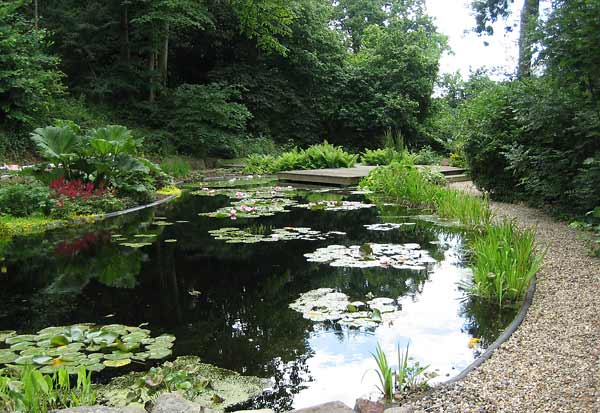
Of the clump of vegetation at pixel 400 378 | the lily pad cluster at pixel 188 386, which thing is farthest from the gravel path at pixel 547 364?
the lily pad cluster at pixel 188 386

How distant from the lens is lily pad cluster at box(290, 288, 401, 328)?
345 cm

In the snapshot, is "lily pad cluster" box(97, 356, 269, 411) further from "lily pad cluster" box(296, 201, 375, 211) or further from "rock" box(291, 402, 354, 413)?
"lily pad cluster" box(296, 201, 375, 211)

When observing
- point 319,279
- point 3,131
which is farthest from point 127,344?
point 3,131

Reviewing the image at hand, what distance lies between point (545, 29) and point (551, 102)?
0.95 metres

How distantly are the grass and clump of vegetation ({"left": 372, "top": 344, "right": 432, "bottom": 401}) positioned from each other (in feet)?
4.32

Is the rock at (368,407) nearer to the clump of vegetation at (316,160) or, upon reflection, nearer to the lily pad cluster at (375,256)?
the lily pad cluster at (375,256)

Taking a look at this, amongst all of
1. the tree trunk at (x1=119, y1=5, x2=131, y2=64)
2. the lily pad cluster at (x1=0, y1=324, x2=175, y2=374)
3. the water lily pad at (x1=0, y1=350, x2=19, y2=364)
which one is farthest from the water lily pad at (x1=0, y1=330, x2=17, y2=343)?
the tree trunk at (x1=119, y1=5, x2=131, y2=64)

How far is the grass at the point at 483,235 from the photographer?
379 cm

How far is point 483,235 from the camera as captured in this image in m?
5.73

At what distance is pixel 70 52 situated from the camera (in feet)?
55.9

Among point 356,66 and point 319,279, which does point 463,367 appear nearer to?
point 319,279

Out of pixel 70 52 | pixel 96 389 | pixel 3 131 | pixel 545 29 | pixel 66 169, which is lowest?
→ pixel 96 389

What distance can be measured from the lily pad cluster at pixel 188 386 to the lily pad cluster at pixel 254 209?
474 cm

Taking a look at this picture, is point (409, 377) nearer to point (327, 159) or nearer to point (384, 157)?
point (327, 159)
